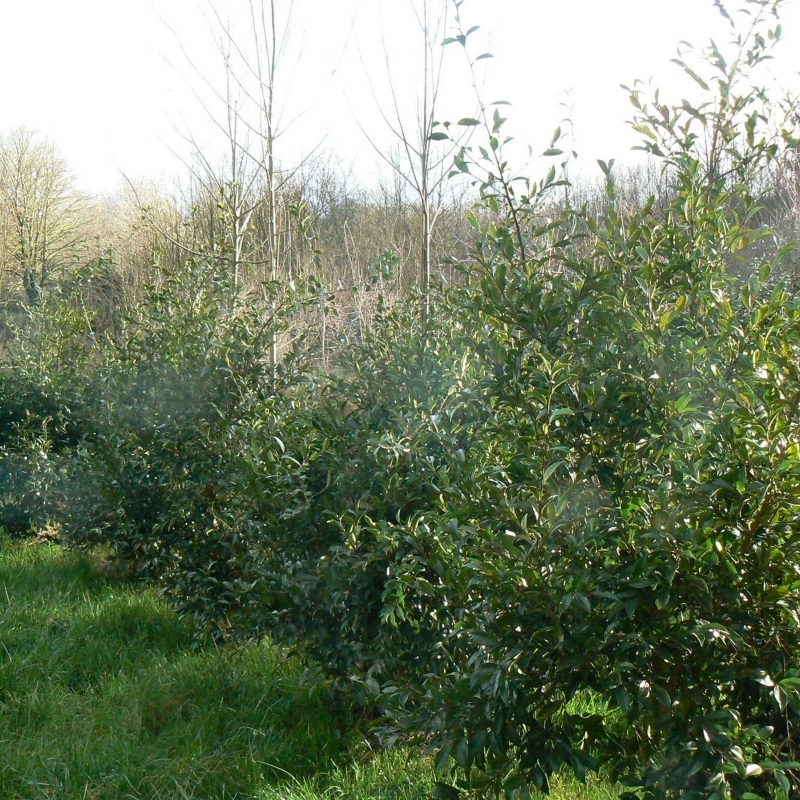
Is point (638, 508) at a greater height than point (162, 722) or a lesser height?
greater

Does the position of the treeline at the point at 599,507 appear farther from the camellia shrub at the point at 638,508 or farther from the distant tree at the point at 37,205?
the distant tree at the point at 37,205

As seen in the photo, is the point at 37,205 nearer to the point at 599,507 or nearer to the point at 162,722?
the point at 162,722

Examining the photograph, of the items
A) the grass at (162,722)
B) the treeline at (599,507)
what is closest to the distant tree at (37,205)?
the grass at (162,722)

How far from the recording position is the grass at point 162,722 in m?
3.40

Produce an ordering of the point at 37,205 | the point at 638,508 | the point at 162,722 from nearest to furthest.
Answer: the point at 638,508, the point at 162,722, the point at 37,205

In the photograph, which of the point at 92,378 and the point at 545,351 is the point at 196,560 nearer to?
the point at 92,378

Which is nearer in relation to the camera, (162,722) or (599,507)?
(599,507)

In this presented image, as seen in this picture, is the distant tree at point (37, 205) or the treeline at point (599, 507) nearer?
the treeline at point (599, 507)

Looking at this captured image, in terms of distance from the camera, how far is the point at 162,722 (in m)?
4.01

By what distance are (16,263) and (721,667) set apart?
29.0m

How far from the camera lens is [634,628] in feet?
7.16

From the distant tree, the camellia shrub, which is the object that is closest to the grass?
the camellia shrub

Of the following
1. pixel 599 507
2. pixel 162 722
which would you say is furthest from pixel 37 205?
pixel 599 507

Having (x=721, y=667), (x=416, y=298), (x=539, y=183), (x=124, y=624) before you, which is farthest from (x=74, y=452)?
(x=721, y=667)
